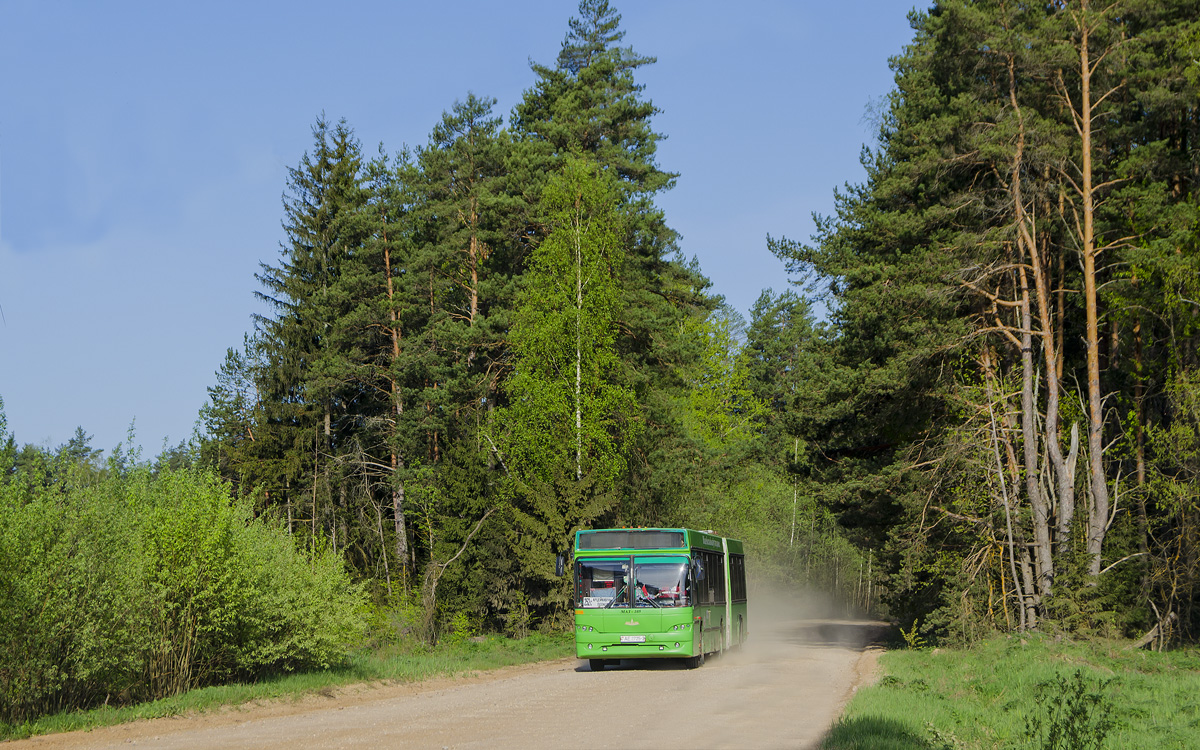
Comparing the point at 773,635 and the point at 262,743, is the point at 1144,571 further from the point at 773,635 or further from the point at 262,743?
the point at 262,743

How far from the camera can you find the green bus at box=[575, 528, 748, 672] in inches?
878

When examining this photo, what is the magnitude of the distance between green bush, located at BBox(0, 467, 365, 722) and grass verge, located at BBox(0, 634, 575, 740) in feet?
1.60

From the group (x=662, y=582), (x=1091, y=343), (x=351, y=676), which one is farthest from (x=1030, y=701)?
(x=1091, y=343)

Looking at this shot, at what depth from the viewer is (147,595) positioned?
1528 cm

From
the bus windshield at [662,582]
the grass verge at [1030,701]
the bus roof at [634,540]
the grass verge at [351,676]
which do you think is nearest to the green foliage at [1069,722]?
the grass verge at [1030,701]

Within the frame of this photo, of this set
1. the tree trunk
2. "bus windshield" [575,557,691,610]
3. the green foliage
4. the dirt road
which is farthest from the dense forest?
the green foliage

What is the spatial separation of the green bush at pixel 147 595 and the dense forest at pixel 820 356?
20 centimetres

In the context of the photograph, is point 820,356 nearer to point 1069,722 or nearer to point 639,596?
point 639,596

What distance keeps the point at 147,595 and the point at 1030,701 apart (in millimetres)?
12975

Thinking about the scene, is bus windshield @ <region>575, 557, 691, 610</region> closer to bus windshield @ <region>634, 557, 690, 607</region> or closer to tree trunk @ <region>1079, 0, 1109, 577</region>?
bus windshield @ <region>634, 557, 690, 607</region>

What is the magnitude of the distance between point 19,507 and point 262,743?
4780 mm

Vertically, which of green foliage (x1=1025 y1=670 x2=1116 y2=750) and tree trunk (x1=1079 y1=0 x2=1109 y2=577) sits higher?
tree trunk (x1=1079 y1=0 x2=1109 y2=577)

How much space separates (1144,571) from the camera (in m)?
25.0

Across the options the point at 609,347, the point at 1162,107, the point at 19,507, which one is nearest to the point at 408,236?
the point at 609,347
